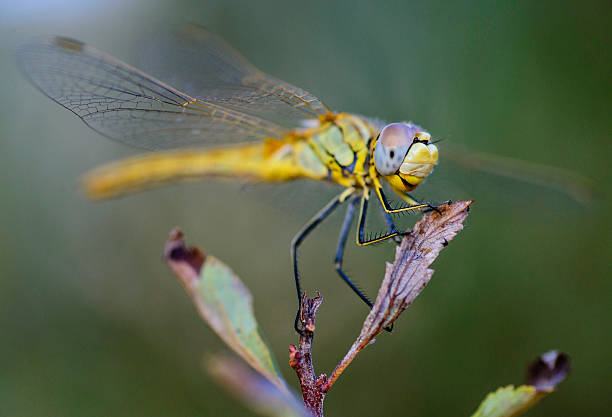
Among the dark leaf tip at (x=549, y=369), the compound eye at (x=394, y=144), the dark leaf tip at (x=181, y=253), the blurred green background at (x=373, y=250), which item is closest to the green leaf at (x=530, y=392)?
the dark leaf tip at (x=549, y=369)

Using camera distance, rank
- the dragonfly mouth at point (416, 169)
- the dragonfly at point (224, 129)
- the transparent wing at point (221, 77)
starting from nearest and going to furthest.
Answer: the dragonfly mouth at point (416, 169) < the dragonfly at point (224, 129) < the transparent wing at point (221, 77)

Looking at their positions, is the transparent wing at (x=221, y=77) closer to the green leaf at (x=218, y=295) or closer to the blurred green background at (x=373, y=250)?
the blurred green background at (x=373, y=250)

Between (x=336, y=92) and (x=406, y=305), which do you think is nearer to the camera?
(x=406, y=305)

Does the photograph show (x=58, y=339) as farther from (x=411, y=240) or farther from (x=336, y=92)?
(x=411, y=240)

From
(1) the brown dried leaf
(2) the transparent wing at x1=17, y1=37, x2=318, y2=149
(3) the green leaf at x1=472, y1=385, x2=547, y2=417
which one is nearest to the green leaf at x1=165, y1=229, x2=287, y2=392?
(1) the brown dried leaf

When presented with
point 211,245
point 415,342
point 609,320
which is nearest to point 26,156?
point 211,245

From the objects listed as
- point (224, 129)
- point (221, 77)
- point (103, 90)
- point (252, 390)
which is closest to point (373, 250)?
point (224, 129)
